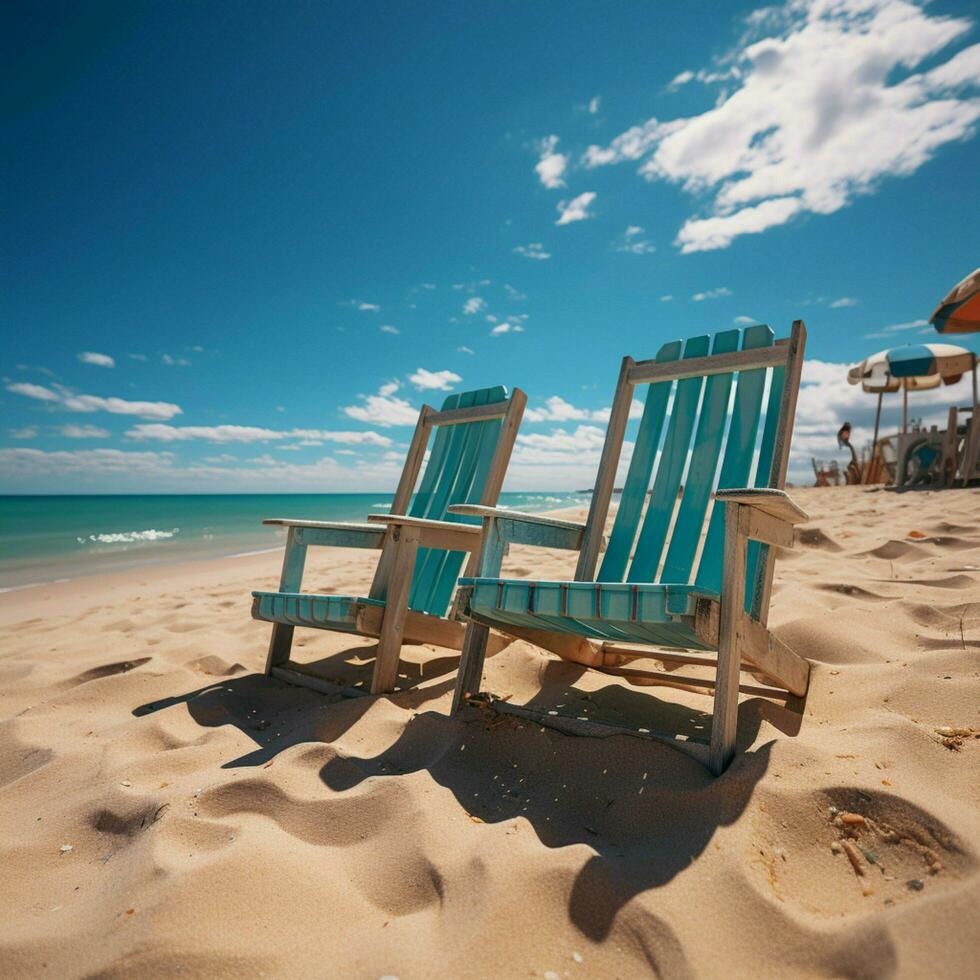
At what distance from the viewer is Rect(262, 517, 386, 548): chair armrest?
2381 millimetres

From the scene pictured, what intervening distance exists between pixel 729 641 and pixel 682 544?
0.76 meters

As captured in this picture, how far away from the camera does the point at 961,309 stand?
19.4 feet

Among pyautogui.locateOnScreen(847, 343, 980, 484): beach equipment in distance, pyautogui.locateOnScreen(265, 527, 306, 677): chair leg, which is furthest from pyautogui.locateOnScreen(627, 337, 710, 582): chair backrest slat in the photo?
pyautogui.locateOnScreen(847, 343, 980, 484): beach equipment in distance

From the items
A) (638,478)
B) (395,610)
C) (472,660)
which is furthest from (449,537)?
(638,478)

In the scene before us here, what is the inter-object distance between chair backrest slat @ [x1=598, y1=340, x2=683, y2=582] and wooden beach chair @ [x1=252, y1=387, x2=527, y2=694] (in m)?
0.56

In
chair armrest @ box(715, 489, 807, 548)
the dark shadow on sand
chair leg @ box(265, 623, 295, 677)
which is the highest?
chair armrest @ box(715, 489, 807, 548)

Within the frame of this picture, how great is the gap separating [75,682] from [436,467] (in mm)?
1884

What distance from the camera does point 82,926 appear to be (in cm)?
98

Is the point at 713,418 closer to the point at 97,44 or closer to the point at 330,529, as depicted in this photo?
the point at 330,529

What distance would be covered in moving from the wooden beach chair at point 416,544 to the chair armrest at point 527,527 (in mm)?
223

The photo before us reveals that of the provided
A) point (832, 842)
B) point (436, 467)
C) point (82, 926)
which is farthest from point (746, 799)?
point (436, 467)

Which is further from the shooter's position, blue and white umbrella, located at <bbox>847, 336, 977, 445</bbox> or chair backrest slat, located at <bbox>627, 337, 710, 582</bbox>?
blue and white umbrella, located at <bbox>847, 336, 977, 445</bbox>

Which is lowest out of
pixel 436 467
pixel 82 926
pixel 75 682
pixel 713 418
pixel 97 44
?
pixel 75 682

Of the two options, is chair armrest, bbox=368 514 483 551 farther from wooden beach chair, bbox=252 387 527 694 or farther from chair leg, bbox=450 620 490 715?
chair leg, bbox=450 620 490 715
